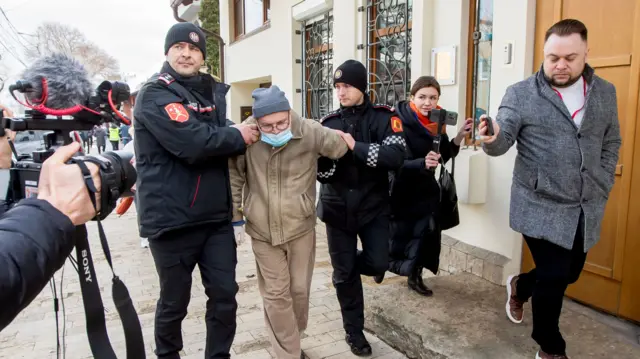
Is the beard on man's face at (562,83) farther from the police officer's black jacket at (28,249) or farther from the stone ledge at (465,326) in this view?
the police officer's black jacket at (28,249)

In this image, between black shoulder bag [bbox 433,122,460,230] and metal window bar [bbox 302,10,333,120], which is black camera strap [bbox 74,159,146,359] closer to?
A: black shoulder bag [bbox 433,122,460,230]

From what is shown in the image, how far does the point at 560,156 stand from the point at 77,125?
2264mm

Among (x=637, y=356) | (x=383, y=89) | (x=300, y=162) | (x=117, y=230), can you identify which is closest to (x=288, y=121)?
(x=300, y=162)

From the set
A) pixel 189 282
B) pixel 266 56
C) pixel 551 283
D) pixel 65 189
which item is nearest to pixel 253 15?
pixel 266 56

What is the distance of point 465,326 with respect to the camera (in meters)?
3.05

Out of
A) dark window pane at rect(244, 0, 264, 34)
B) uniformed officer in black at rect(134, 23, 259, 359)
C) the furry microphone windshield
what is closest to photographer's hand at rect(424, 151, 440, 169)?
uniformed officer in black at rect(134, 23, 259, 359)

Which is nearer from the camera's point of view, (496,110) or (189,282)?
(189,282)

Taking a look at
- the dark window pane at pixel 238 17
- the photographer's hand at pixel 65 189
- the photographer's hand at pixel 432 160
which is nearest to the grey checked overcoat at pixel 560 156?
the photographer's hand at pixel 432 160

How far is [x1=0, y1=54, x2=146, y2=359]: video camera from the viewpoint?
5.03 feet

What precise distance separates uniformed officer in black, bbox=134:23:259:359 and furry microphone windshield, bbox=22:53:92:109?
2.06 feet

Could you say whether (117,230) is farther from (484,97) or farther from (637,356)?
(637,356)

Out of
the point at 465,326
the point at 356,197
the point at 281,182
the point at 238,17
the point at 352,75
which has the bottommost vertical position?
the point at 465,326

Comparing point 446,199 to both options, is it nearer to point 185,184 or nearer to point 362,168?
point 362,168

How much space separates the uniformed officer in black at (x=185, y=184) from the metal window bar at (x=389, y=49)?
9.08 feet
